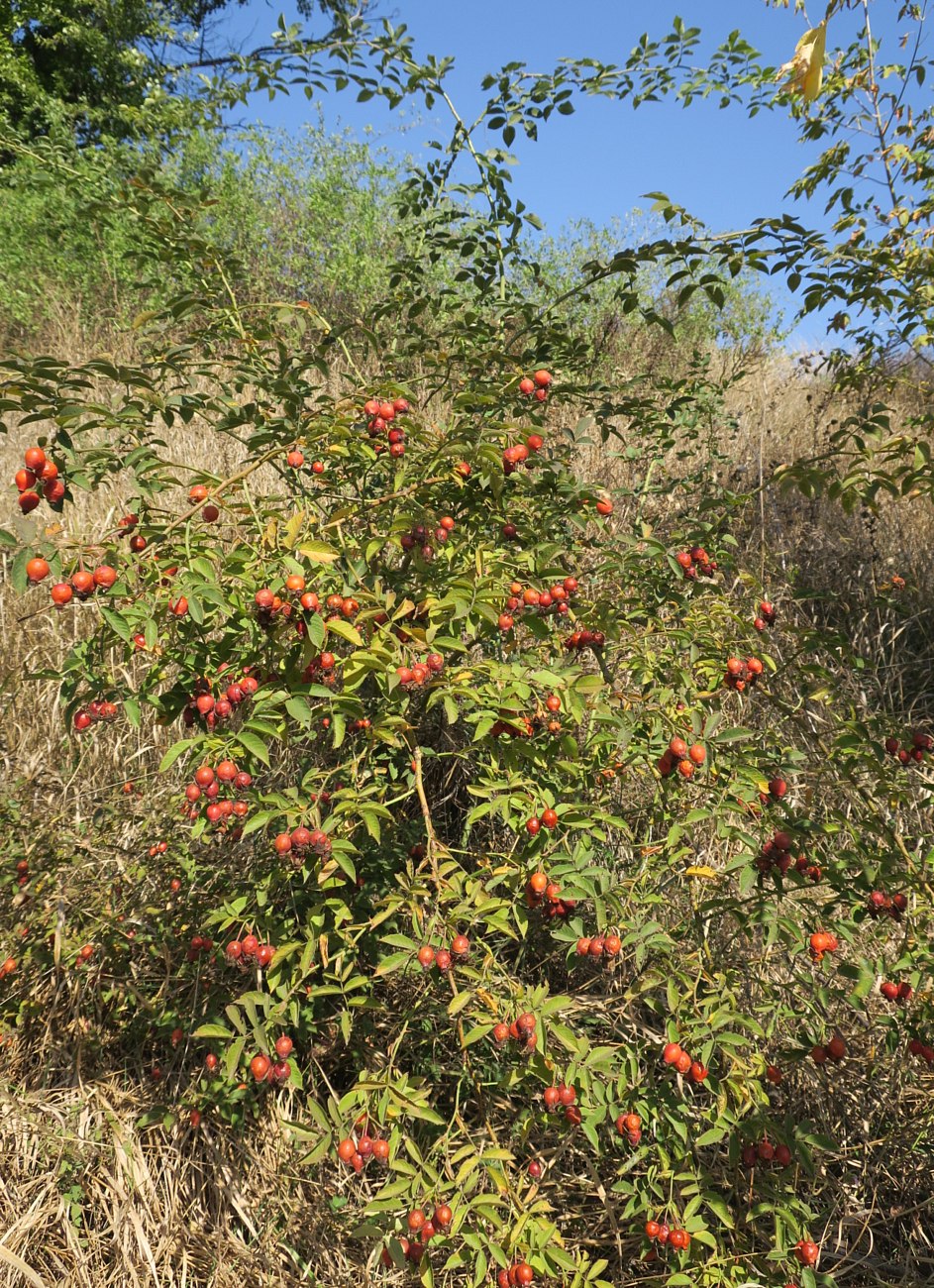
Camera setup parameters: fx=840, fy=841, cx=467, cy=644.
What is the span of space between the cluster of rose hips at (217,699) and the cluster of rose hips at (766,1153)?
1290 mm

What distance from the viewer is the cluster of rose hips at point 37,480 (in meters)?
1.32

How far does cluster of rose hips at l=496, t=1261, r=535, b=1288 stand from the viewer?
1331 millimetres

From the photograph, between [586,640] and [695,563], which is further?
[695,563]

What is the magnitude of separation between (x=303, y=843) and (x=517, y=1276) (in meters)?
0.77

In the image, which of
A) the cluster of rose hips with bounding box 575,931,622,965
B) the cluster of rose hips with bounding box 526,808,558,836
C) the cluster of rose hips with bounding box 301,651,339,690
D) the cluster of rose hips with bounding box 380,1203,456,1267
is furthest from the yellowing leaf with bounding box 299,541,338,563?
the cluster of rose hips with bounding box 380,1203,456,1267

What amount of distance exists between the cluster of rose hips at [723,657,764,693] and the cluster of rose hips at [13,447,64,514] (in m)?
1.30

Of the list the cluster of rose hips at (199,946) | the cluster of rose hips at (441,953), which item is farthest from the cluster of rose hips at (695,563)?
the cluster of rose hips at (199,946)

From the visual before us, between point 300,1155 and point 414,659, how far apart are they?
1.35 metres

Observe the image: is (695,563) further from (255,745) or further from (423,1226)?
(423,1226)

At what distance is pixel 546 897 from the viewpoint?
5.37ft

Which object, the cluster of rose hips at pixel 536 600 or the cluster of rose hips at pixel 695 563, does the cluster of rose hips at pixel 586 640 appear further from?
the cluster of rose hips at pixel 695 563

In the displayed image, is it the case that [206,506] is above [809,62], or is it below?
below

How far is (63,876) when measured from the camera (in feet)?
8.13

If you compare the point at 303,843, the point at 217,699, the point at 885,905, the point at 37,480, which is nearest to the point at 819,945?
the point at 885,905
